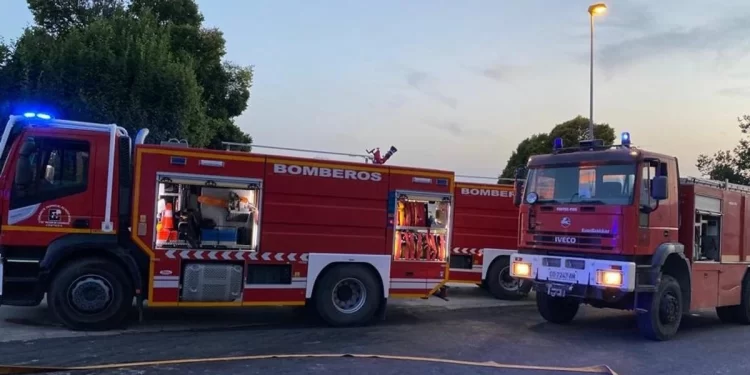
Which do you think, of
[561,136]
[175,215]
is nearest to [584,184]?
[175,215]

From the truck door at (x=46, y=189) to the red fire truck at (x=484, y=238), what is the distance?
778 centimetres

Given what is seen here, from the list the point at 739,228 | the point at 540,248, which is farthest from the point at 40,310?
the point at 739,228

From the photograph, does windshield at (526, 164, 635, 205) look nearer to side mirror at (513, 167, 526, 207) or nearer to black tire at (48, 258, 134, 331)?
side mirror at (513, 167, 526, 207)

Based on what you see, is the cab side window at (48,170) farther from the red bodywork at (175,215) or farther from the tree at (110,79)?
the tree at (110,79)

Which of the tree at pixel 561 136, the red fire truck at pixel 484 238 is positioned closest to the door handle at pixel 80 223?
the red fire truck at pixel 484 238

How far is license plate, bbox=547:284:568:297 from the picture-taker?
388 inches

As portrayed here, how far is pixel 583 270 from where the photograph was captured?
31.8 feet

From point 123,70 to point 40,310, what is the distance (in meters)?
8.18

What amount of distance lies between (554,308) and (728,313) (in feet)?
13.2

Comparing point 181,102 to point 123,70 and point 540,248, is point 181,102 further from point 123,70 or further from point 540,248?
point 540,248

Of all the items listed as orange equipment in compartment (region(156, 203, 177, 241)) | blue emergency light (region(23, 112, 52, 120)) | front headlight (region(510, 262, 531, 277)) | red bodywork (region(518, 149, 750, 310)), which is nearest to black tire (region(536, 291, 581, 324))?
front headlight (region(510, 262, 531, 277))

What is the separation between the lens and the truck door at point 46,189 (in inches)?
341

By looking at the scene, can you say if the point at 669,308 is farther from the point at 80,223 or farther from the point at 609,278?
the point at 80,223

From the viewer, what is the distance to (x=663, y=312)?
1000 centimetres
